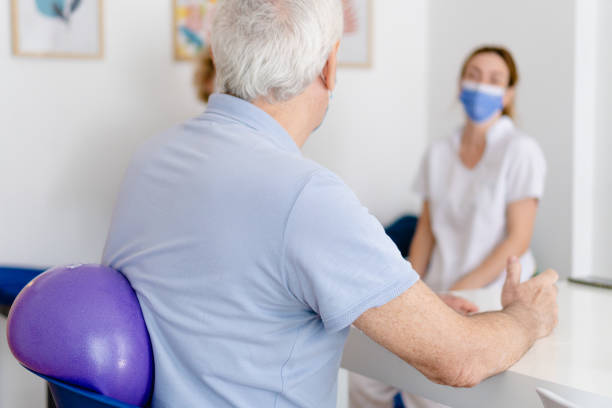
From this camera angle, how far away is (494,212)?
9.32 feet

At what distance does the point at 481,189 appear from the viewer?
2.89 m

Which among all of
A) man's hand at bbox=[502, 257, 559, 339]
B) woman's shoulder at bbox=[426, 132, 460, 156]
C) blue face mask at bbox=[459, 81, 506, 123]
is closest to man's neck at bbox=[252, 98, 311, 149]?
man's hand at bbox=[502, 257, 559, 339]

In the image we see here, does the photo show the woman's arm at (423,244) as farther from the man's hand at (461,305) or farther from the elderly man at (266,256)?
the elderly man at (266,256)

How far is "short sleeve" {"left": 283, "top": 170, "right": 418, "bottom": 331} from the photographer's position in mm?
1069

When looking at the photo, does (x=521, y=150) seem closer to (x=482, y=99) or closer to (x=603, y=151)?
(x=482, y=99)

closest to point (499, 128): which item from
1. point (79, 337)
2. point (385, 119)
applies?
point (385, 119)

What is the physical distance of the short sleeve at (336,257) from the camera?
3.51 ft

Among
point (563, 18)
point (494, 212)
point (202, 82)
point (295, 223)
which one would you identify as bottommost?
point (494, 212)

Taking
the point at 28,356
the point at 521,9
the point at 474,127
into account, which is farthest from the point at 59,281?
the point at 521,9

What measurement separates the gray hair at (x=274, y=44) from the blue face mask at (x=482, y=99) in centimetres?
173

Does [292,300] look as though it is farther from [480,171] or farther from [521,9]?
[521,9]

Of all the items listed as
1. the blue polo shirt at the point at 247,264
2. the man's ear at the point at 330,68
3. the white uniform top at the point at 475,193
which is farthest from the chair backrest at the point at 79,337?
the white uniform top at the point at 475,193

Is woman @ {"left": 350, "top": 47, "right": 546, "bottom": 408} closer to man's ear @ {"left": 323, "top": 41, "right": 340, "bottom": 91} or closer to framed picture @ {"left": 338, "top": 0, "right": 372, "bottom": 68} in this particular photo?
framed picture @ {"left": 338, "top": 0, "right": 372, "bottom": 68}

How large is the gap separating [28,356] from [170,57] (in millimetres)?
2213
